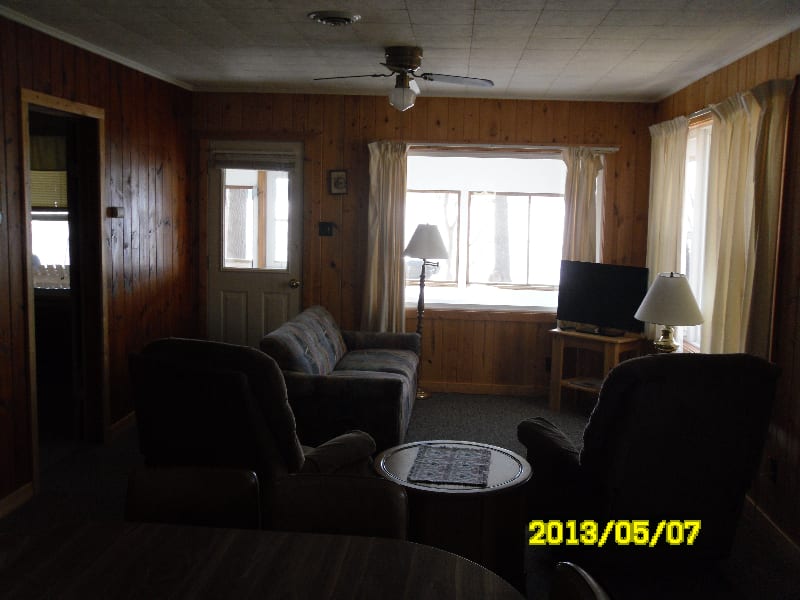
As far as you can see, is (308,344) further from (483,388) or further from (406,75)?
(483,388)

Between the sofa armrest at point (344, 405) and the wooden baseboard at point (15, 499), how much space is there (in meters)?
1.43

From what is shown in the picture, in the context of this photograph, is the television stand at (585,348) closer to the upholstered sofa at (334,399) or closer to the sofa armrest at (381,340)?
the sofa armrest at (381,340)

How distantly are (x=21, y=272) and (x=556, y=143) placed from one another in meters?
4.03

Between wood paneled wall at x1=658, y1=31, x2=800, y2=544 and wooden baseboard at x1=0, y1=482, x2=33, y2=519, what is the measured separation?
3763 mm

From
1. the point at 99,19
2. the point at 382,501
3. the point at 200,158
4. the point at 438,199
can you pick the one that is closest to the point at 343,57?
the point at 99,19

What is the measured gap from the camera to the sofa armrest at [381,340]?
5633 mm

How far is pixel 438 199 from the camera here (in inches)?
278

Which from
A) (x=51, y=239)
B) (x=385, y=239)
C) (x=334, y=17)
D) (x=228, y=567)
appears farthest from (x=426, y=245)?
(x=228, y=567)

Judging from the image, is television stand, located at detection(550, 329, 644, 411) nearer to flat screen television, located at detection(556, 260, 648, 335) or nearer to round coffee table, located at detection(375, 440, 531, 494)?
flat screen television, located at detection(556, 260, 648, 335)

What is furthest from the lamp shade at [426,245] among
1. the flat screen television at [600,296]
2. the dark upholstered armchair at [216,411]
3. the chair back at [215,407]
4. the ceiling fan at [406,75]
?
the chair back at [215,407]

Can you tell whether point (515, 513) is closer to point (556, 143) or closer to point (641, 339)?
point (641, 339)

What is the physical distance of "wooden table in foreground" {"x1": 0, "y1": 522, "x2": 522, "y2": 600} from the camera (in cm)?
139

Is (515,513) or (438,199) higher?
(438,199)

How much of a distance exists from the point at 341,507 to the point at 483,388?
15.0 ft
